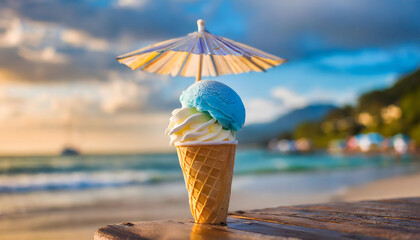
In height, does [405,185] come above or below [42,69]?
below

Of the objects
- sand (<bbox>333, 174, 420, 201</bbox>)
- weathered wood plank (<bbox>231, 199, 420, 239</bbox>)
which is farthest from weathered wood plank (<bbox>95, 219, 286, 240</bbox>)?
sand (<bbox>333, 174, 420, 201</bbox>)

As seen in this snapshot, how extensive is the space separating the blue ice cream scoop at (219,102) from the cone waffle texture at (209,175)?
15 centimetres

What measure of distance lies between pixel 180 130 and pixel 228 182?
0.44 metres

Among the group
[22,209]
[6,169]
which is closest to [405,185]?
[22,209]

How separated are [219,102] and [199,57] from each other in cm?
51

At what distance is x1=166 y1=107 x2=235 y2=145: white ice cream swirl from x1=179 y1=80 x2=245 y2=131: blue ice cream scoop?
0.12 ft

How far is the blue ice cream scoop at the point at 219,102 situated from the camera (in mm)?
2475

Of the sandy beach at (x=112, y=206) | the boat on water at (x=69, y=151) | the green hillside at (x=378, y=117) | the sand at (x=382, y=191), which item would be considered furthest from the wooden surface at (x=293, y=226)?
the green hillside at (x=378, y=117)

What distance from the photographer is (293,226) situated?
245cm

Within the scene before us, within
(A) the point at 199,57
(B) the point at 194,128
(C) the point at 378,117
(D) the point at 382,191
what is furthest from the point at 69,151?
(C) the point at 378,117

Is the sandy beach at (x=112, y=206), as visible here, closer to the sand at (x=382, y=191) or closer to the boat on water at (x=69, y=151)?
the sand at (x=382, y=191)

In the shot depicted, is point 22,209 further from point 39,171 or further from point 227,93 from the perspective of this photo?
point 39,171

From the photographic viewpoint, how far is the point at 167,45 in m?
2.61

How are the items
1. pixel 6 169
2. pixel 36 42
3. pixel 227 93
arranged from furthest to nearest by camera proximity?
pixel 6 169, pixel 36 42, pixel 227 93
